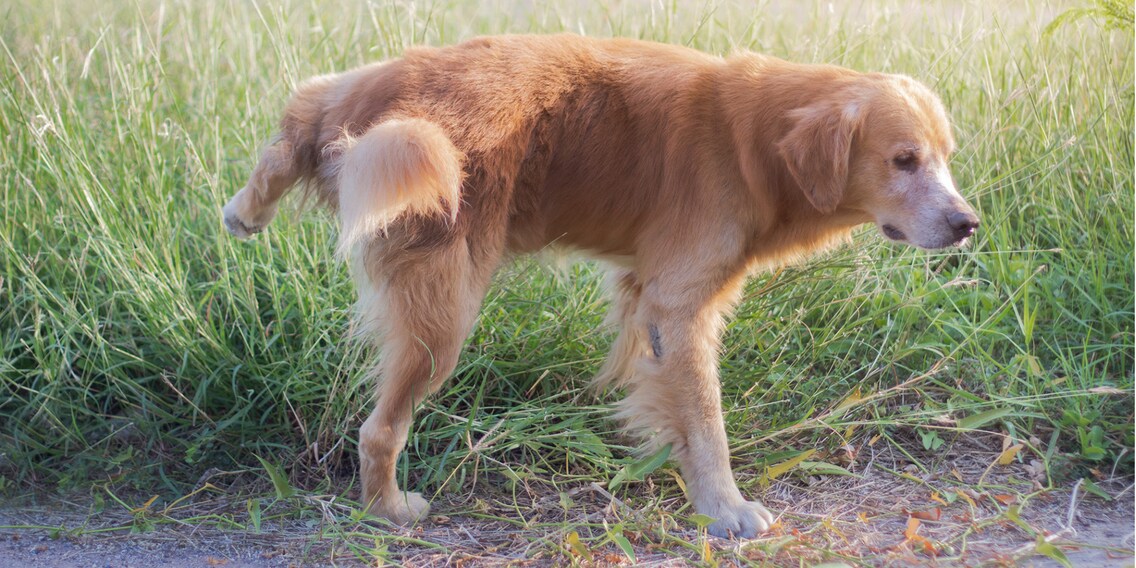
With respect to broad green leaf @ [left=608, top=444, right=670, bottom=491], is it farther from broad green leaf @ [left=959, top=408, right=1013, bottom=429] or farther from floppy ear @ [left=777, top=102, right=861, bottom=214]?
broad green leaf @ [left=959, top=408, right=1013, bottom=429]

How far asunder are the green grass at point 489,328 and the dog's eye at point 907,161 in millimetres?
687

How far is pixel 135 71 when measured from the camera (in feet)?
12.6

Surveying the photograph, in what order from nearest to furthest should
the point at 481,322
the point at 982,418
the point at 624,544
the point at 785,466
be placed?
the point at 624,544
the point at 785,466
the point at 982,418
the point at 481,322

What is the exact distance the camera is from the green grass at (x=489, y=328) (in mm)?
3186

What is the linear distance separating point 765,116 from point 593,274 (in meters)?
0.99

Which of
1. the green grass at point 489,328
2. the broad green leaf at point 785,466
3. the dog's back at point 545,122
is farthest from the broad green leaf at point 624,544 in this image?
the dog's back at point 545,122

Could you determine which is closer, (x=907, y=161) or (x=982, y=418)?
(x=907, y=161)

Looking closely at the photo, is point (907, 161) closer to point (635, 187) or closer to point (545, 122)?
point (635, 187)

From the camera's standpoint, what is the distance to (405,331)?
9.13 feet

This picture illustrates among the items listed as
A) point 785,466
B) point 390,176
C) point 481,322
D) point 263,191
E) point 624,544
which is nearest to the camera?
point 390,176

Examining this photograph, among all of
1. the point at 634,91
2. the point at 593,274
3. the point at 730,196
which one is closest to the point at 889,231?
the point at 730,196

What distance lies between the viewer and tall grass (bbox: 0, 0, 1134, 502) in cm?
320

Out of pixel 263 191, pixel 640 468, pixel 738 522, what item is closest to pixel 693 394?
pixel 640 468

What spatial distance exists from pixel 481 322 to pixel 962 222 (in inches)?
62.3
